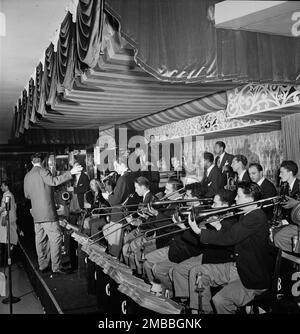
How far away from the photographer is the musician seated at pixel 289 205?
160 inches

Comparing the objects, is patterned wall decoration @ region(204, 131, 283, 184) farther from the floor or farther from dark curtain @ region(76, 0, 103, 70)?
the floor

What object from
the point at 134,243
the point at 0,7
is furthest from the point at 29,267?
the point at 0,7

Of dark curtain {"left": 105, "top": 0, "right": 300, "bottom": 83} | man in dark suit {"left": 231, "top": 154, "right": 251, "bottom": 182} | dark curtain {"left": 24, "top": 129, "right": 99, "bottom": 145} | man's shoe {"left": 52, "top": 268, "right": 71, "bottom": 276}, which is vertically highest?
dark curtain {"left": 24, "top": 129, "right": 99, "bottom": 145}

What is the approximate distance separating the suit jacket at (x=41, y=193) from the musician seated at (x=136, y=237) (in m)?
1.10

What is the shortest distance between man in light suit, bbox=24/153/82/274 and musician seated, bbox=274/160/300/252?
2.88m

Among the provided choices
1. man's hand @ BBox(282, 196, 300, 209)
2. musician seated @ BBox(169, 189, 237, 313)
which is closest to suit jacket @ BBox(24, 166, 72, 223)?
musician seated @ BBox(169, 189, 237, 313)

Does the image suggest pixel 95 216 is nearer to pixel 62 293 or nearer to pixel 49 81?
pixel 62 293

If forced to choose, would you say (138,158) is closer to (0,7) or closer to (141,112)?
(141,112)

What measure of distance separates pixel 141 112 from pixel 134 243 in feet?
8.89

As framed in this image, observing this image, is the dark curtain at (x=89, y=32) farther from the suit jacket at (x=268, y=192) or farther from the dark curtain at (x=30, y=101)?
the dark curtain at (x=30, y=101)

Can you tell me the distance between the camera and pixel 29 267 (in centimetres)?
566

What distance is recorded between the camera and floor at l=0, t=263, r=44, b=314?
4.47 meters

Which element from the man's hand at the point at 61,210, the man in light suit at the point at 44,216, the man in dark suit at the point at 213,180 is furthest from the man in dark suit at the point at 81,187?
the man in dark suit at the point at 213,180

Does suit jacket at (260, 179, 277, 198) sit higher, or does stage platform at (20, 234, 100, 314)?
suit jacket at (260, 179, 277, 198)
